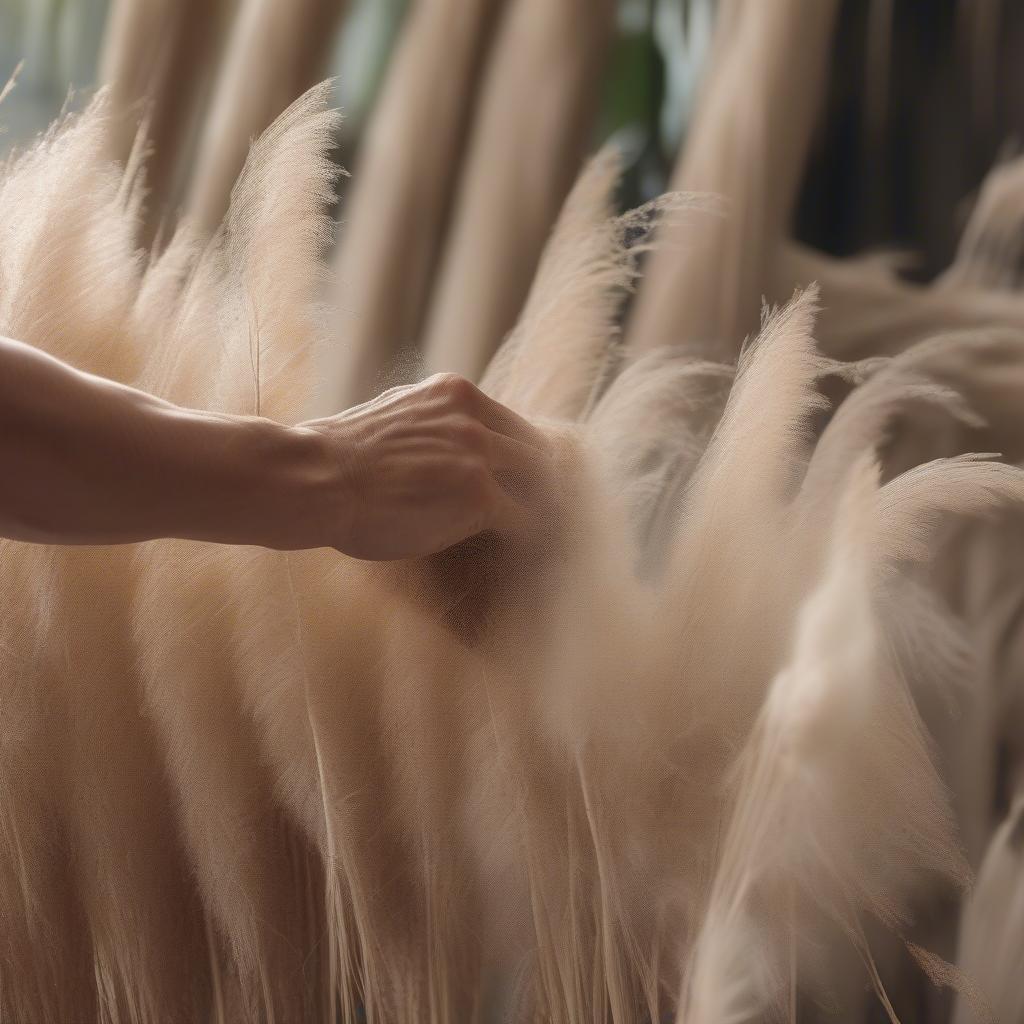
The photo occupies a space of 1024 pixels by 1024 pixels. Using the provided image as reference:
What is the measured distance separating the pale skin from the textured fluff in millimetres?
42

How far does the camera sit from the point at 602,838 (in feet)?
1.61

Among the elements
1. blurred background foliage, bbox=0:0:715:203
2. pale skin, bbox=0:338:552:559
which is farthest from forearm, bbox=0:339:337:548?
blurred background foliage, bbox=0:0:715:203

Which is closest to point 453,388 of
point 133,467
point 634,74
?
point 133,467

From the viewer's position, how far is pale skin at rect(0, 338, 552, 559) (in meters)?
0.36

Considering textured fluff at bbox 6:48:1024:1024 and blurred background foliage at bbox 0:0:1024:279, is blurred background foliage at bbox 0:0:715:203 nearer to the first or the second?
blurred background foliage at bbox 0:0:1024:279

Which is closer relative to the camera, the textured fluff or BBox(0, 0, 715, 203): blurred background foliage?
the textured fluff

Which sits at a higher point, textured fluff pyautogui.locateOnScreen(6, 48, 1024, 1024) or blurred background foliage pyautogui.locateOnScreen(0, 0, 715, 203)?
blurred background foliage pyautogui.locateOnScreen(0, 0, 715, 203)

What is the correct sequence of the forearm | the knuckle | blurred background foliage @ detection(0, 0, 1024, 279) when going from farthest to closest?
blurred background foliage @ detection(0, 0, 1024, 279)
the knuckle
the forearm

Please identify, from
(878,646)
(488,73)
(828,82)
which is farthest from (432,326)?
(878,646)

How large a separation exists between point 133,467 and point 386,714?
0.62ft

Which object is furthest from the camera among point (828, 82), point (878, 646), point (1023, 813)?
point (828, 82)

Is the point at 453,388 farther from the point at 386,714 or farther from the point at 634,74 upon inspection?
the point at 634,74

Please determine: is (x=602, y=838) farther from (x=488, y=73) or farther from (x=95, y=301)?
(x=488, y=73)

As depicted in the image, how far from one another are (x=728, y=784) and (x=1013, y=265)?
1.37 ft
